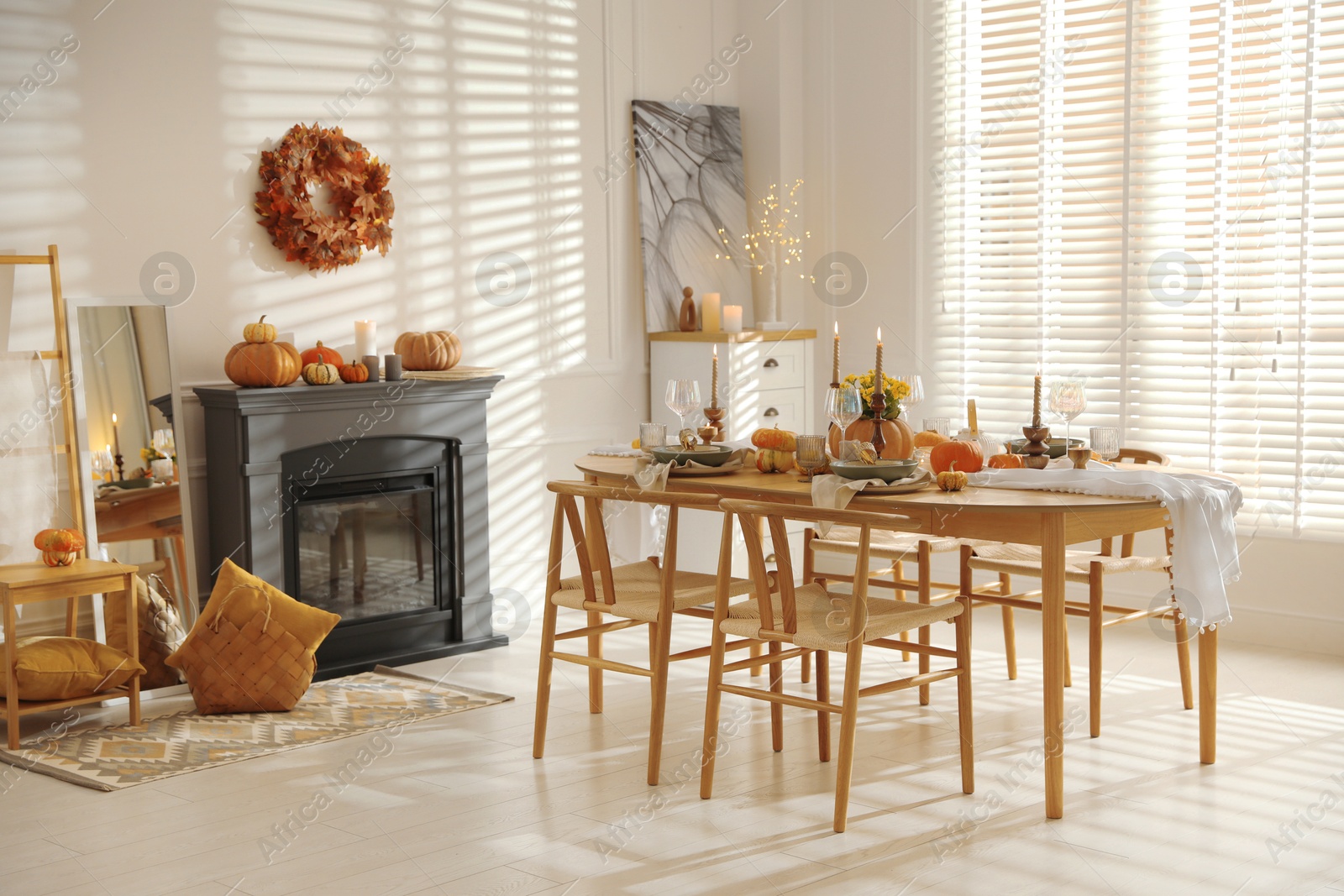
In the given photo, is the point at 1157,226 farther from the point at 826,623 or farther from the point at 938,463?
the point at 826,623

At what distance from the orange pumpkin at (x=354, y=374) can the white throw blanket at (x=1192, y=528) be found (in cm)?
258

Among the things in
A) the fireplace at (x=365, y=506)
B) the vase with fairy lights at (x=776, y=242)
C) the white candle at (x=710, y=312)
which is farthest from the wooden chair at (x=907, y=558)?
the vase with fairy lights at (x=776, y=242)

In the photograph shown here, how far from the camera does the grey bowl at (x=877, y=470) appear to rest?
11.4ft

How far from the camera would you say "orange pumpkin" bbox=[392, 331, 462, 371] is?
5207 millimetres

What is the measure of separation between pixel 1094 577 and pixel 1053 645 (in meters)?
0.72

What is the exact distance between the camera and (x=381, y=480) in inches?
201

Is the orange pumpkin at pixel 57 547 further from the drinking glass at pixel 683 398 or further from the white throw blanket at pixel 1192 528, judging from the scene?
the white throw blanket at pixel 1192 528

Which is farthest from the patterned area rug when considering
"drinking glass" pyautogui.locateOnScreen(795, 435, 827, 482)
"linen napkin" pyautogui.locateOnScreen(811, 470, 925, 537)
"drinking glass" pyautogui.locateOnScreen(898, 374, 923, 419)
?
"drinking glass" pyautogui.locateOnScreen(898, 374, 923, 419)

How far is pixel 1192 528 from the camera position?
3328 mm

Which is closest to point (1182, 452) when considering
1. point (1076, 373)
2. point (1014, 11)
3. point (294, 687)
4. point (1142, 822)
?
point (1076, 373)

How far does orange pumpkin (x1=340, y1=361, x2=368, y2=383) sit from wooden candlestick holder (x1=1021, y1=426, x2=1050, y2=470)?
8.23ft

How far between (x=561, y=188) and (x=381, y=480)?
1.66 metres

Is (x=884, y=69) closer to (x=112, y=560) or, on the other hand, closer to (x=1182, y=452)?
(x=1182, y=452)

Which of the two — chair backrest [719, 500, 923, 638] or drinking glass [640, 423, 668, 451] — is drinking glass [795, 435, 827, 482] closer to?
chair backrest [719, 500, 923, 638]
